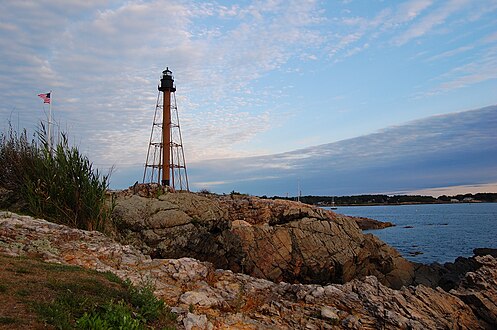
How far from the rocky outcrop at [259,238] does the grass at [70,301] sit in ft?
23.2

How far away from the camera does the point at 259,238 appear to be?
888 inches

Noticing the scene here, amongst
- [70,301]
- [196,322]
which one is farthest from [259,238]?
[70,301]

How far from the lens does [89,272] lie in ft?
27.9

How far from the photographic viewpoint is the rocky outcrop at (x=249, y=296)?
868cm

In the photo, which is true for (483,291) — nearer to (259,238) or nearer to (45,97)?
(259,238)

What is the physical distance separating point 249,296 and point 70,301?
4363mm

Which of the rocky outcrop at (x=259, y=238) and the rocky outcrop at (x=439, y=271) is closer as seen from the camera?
the rocky outcrop at (x=259, y=238)

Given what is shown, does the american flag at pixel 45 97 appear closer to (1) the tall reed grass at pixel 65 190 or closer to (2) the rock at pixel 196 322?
(1) the tall reed grass at pixel 65 190

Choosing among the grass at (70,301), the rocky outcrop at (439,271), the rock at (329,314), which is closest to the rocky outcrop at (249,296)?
the rock at (329,314)

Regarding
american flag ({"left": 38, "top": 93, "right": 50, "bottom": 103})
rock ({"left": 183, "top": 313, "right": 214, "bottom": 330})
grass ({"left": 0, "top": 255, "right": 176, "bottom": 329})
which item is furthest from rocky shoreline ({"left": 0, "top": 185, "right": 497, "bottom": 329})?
american flag ({"left": 38, "top": 93, "right": 50, "bottom": 103})

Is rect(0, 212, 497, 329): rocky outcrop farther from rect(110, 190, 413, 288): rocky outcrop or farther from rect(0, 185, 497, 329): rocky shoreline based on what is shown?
rect(110, 190, 413, 288): rocky outcrop

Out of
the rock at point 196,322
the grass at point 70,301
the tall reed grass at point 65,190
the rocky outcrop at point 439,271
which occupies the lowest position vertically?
the rocky outcrop at point 439,271

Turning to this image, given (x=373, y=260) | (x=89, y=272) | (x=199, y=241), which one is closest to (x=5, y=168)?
(x=199, y=241)

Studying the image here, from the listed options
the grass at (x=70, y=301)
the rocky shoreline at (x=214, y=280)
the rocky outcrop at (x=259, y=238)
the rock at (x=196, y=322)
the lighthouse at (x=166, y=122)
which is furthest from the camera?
the lighthouse at (x=166, y=122)
